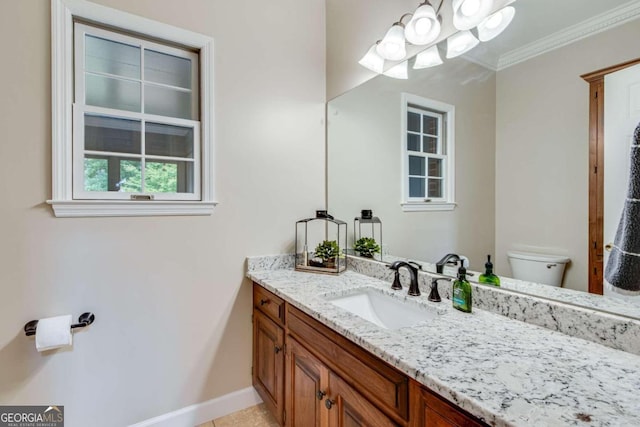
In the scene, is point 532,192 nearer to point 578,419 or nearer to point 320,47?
point 578,419

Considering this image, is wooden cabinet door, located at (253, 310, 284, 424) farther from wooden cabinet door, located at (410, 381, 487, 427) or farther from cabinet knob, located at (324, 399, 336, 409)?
wooden cabinet door, located at (410, 381, 487, 427)

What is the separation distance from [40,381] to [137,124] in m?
1.37

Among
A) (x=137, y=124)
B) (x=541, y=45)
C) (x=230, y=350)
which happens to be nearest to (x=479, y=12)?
(x=541, y=45)

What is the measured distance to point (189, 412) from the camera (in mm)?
1723

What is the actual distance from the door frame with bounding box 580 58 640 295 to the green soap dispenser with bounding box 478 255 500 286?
30 centimetres

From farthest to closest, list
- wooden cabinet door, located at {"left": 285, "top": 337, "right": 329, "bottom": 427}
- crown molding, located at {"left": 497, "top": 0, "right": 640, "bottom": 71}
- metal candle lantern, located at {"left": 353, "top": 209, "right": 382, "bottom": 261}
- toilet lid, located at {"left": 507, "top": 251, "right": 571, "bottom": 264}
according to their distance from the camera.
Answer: metal candle lantern, located at {"left": 353, "top": 209, "right": 382, "bottom": 261}
wooden cabinet door, located at {"left": 285, "top": 337, "right": 329, "bottom": 427}
toilet lid, located at {"left": 507, "top": 251, "right": 571, "bottom": 264}
crown molding, located at {"left": 497, "top": 0, "right": 640, "bottom": 71}

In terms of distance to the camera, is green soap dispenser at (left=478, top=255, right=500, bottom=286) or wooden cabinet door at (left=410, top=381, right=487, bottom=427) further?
green soap dispenser at (left=478, top=255, right=500, bottom=286)

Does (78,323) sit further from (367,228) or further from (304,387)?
(367,228)

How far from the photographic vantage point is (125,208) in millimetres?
1541

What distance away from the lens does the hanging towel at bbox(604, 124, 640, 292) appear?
2.90 feet

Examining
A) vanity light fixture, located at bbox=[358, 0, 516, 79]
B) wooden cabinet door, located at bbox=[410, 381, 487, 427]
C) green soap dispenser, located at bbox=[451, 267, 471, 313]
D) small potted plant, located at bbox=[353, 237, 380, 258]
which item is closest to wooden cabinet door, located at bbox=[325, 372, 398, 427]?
wooden cabinet door, located at bbox=[410, 381, 487, 427]

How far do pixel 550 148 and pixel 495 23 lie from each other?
595 millimetres

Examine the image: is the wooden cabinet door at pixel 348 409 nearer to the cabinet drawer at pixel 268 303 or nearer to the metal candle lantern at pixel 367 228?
the cabinet drawer at pixel 268 303

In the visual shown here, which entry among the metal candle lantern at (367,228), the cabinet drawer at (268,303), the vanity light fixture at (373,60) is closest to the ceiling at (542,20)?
the vanity light fixture at (373,60)
